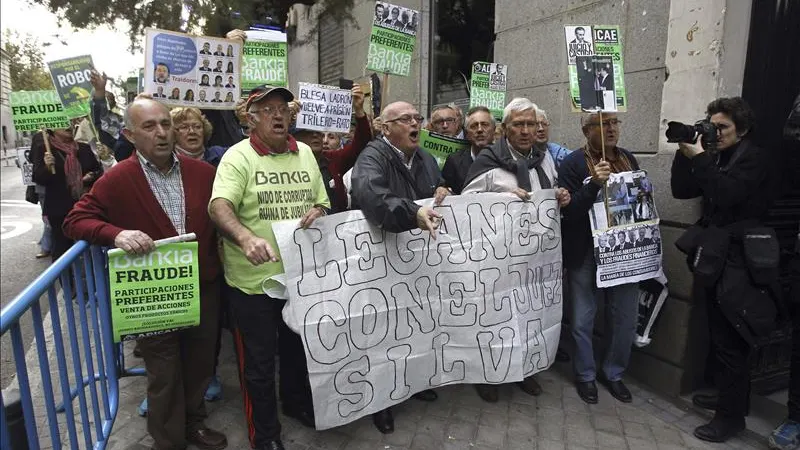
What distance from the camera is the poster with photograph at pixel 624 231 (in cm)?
351

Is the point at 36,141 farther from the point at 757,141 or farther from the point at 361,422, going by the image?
the point at 757,141

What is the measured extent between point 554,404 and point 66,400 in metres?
3.06

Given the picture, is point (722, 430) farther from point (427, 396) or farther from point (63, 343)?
point (63, 343)

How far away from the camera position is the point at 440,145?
14.6 ft

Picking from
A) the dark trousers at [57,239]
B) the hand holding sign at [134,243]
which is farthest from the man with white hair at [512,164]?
the dark trousers at [57,239]

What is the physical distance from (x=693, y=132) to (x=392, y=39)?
8.72 ft

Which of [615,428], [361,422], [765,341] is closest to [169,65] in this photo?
[361,422]

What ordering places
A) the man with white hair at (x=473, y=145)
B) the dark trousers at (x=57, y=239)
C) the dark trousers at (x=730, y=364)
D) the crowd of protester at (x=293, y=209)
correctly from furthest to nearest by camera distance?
the dark trousers at (x=57, y=239) → the man with white hair at (x=473, y=145) → the dark trousers at (x=730, y=364) → the crowd of protester at (x=293, y=209)

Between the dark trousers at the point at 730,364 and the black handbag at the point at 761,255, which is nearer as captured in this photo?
the black handbag at the point at 761,255

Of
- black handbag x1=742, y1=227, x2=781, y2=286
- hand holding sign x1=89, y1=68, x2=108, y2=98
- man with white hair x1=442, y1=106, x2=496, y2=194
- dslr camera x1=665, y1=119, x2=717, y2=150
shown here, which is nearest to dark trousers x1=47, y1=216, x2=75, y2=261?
hand holding sign x1=89, y1=68, x2=108, y2=98

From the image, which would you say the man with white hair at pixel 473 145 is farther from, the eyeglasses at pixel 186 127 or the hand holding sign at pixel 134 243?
the hand holding sign at pixel 134 243

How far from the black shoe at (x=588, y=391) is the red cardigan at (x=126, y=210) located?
9.43ft

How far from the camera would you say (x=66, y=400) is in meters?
2.32

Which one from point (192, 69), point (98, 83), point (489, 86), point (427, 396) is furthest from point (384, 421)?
point (98, 83)
